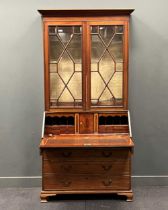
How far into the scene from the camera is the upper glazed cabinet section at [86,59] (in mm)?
3111

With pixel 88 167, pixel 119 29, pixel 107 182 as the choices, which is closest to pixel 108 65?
pixel 119 29

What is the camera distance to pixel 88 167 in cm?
310

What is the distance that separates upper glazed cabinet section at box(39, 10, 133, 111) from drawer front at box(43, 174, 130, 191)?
755 millimetres

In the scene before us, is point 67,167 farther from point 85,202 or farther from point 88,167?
point 85,202

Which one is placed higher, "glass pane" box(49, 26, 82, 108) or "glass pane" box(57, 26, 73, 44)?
"glass pane" box(57, 26, 73, 44)

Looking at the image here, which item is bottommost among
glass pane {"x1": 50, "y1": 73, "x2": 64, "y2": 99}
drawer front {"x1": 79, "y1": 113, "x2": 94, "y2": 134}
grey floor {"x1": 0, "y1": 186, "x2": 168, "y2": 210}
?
grey floor {"x1": 0, "y1": 186, "x2": 168, "y2": 210}

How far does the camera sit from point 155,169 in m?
3.61

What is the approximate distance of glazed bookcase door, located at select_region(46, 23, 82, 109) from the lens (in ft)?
10.3

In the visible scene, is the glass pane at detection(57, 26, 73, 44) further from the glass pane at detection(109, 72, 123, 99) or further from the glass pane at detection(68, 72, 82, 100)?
the glass pane at detection(109, 72, 123, 99)

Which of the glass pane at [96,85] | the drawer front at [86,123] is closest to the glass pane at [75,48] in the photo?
the glass pane at [96,85]

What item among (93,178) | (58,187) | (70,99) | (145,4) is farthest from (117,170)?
(145,4)

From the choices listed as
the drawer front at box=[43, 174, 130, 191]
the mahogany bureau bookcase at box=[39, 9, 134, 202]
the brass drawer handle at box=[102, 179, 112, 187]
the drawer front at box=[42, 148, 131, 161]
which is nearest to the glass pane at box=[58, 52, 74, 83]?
the mahogany bureau bookcase at box=[39, 9, 134, 202]

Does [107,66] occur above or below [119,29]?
below

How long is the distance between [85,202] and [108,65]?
4.99 feet
